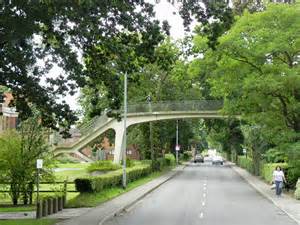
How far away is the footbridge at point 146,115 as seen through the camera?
66375 mm

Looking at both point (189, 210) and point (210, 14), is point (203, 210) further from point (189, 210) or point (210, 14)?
point (210, 14)

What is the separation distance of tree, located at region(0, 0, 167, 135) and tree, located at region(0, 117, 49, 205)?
7.30 meters

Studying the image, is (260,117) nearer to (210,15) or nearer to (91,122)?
(210,15)

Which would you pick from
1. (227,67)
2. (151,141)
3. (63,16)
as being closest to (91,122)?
(151,141)

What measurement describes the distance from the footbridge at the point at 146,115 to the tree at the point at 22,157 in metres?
33.8

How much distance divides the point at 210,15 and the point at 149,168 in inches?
1561

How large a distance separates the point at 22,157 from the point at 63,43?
38.9ft

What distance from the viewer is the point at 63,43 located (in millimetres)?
21266

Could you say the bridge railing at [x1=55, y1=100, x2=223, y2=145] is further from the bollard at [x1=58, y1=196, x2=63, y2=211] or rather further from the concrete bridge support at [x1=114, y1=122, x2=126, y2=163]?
the bollard at [x1=58, y1=196, x2=63, y2=211]

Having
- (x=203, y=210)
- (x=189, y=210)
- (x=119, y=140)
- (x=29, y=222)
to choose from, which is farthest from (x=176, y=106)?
(x=29, y=222)

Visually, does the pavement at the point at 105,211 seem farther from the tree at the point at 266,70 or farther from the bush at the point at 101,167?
the bush at the point at 101,167

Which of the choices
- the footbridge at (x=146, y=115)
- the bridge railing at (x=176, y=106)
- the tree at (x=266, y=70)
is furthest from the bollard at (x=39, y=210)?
the bridge railing at (x=176, y=106)

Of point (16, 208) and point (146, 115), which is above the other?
point (146, 115)

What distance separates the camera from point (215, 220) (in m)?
22.3
